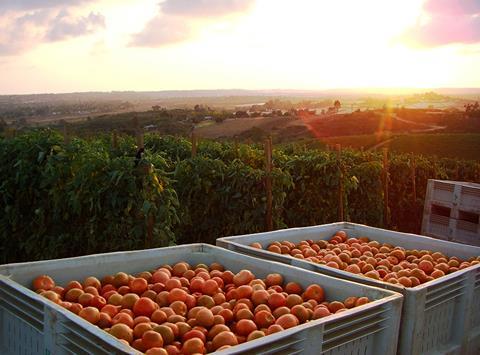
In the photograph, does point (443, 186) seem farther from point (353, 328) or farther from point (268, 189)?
point (353, 328)

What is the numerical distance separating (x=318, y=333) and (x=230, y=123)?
240 feet

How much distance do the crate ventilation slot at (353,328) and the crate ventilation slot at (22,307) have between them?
153cm

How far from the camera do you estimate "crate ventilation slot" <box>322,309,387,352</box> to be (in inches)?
120

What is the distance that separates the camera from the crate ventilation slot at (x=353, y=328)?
10.0 ft

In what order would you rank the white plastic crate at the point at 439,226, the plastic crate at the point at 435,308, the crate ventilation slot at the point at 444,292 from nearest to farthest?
the plastic crate at the point at 435,308 → the crate ventilation slot at the point at 444,292 → the white plastic crate at the point at 439,226

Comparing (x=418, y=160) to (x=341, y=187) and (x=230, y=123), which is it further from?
(x=230, y=123)

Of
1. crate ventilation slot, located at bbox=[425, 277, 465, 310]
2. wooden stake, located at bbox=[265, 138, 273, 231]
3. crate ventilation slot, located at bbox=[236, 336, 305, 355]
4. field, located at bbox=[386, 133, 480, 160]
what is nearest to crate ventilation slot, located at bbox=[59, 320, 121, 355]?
crate ventilation slot, located at bbox=[236, 336, 305, 355]

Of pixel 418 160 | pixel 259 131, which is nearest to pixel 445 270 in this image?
pixel 418 160

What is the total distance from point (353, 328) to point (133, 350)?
4.43ft

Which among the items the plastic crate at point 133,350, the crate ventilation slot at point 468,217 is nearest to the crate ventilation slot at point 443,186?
the crate ventilation slot at point 468,217

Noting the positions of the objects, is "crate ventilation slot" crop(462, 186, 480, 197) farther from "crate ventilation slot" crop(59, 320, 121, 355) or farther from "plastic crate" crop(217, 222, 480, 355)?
"crate ventilation slot" crop(59, 320, 121, 355)

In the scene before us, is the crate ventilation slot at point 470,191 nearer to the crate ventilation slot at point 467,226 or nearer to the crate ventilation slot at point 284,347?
the crate ventilation slot at point 467,226

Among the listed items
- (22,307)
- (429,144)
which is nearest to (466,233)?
(22,307)

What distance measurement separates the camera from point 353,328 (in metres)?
3.23
